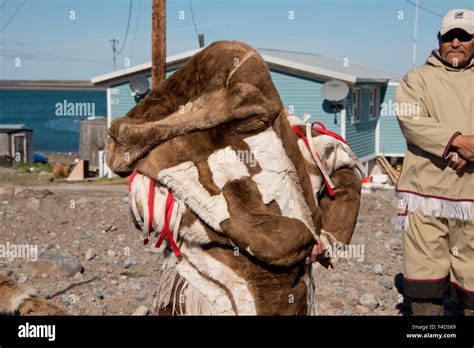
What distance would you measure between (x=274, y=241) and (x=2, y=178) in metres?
18.5

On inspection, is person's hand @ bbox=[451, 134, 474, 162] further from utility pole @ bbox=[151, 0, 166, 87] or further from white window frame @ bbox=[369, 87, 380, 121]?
white window frame @ bbox=[369, 87, 380, 121]

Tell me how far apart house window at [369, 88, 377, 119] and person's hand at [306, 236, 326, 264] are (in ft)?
64.4

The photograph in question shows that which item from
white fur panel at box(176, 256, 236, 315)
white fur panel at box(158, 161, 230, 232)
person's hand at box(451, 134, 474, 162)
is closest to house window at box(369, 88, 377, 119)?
person's hand at box(451, 134, 474, 162)

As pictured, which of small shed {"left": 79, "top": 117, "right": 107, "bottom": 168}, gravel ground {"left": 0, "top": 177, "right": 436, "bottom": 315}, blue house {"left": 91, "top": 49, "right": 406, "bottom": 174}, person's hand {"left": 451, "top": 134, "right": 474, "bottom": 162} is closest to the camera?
person's hand {"left": 451, "top": 134, "right": 474, "bottom": 162}

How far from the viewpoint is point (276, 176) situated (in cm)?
279

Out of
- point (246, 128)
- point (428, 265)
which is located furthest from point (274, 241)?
point (428, 265)

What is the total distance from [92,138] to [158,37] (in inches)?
488

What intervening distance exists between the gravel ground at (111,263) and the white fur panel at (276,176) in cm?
331

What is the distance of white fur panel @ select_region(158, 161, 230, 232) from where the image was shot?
2.67 m

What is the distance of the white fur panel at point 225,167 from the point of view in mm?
2729

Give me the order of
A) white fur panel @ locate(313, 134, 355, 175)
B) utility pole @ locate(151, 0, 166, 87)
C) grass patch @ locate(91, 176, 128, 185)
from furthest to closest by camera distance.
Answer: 1. grass patch @ locate(91, 176, 128, 185)
2. utility pole @ locate(151, 0, 166, 87)
3. white fur panel @ locate(313, 134, 355, 175)

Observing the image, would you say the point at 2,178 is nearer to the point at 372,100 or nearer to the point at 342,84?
the point at 342,84

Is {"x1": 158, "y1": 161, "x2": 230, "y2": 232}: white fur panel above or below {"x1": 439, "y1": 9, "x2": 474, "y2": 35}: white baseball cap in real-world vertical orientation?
below
